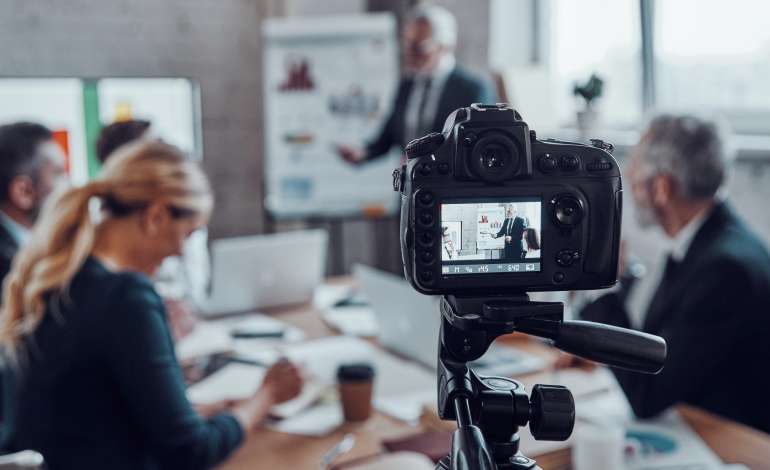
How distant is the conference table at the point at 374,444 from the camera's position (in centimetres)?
134

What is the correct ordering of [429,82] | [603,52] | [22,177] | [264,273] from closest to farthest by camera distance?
1. [22,177]
2. [264,273]
3. [429,82]
4. [603,52]

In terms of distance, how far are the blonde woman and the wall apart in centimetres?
242

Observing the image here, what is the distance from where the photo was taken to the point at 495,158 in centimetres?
59

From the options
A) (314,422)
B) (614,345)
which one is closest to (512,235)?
(614,345)

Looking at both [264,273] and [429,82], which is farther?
[429,82]

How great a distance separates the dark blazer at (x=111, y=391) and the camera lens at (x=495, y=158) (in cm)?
94

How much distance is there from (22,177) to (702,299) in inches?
74.4

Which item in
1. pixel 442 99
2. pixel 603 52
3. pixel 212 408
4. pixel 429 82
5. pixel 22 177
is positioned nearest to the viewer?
pixel 212 408

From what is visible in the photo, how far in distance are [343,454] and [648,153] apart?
1082 mm

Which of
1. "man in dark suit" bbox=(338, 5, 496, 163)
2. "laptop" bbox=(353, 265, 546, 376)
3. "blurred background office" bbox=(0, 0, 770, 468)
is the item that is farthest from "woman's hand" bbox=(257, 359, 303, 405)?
"man in dark suit" bbox=(338, 5, 496, 163)

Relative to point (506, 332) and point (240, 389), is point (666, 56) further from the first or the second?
point (506, 332)

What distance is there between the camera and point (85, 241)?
1448 millimetres

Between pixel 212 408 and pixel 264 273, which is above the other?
pixel 264 273

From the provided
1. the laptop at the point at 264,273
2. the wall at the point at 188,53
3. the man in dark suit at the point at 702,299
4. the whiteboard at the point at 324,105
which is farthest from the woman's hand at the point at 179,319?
the wall at the point at 188,53
